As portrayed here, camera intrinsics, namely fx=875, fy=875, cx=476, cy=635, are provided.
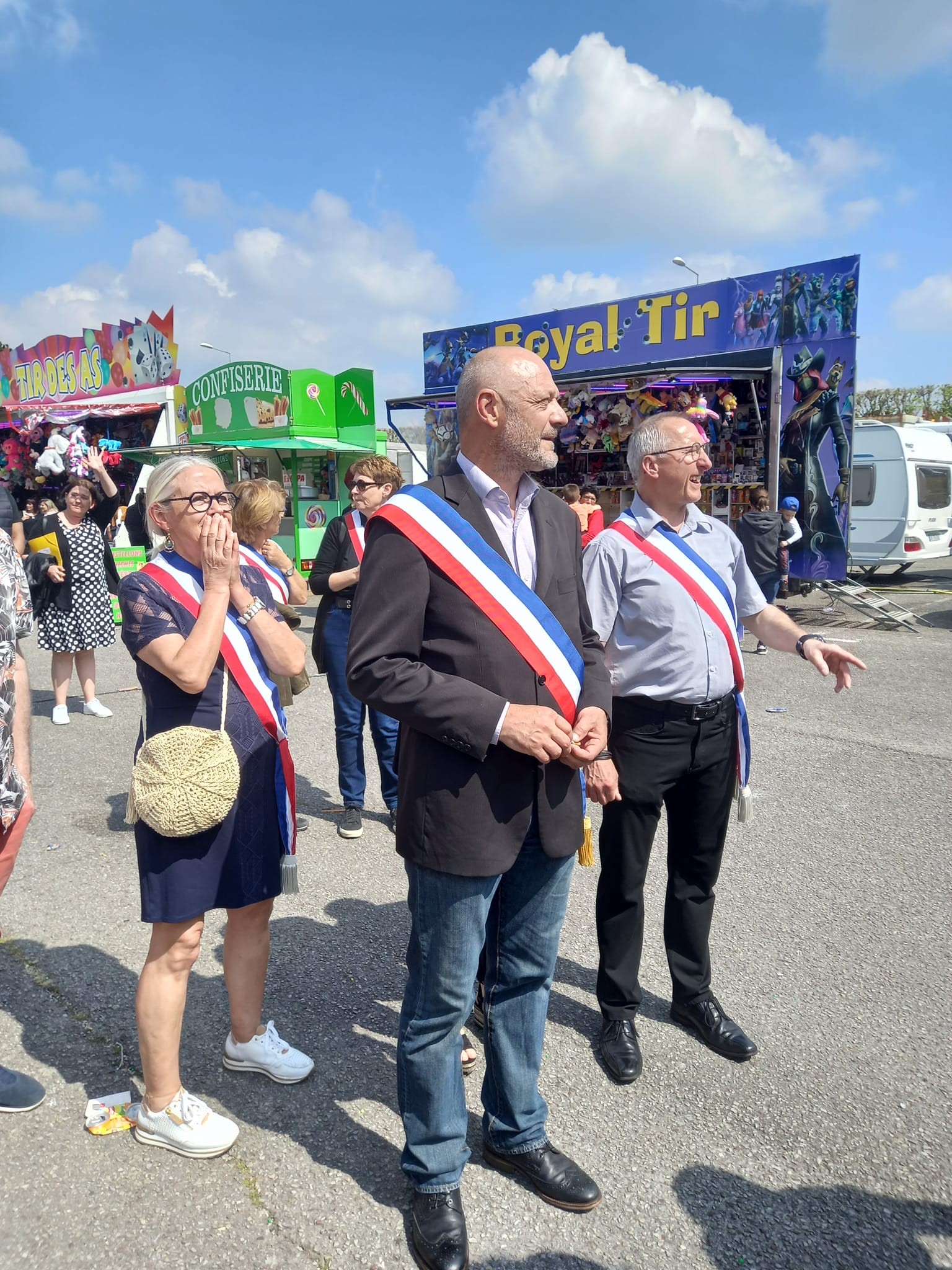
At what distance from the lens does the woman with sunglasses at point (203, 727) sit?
2.29 metres

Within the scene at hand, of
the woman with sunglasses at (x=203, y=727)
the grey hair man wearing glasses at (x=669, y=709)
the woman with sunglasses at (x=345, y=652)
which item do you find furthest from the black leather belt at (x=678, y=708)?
the woman with sunglasses at (x=345, y=652)

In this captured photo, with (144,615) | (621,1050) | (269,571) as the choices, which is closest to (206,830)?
(144,615)

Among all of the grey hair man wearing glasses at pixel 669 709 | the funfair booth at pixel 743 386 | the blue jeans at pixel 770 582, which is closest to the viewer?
the grey hair man wearing glasses at pixel 669 709

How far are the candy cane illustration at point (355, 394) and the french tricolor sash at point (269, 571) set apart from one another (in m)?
13.3

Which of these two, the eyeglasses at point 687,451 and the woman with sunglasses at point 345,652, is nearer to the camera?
the eyeglasses at point 687,451

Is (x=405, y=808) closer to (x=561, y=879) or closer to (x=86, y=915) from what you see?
(x=561, y=879)

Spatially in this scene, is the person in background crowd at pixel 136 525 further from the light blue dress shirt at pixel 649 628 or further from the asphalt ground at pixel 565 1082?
the light blue dress shirt at pixel 649 628

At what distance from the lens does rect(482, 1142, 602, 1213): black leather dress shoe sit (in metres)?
2.21

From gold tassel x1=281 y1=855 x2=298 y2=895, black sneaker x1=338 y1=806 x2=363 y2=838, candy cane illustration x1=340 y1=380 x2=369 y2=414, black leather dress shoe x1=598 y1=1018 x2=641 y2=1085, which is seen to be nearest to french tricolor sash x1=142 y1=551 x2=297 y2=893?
gold tassel x1=281 y1=855 x2=298 y2=895

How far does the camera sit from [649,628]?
2.82m

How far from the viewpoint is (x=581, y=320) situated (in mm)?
13891

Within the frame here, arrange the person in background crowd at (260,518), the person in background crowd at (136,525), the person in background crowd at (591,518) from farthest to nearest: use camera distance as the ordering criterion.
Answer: the person in background crowd at (591,518), the person in background crowd at (136,525), the person in background crowd at (260,518)

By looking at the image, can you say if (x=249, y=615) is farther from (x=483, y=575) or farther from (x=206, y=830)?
(x=483, y=575)

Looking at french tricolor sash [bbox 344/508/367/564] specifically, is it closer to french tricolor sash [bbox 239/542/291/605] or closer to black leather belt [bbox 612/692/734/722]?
french tricolor sash [bbox 239/542/291/605]
